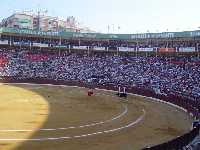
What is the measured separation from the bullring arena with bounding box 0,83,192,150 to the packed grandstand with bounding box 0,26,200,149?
841cm

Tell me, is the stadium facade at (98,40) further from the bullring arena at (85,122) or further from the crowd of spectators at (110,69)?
the bullring arena at (85,122)

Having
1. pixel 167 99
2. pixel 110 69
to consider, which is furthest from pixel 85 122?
pixel 110 69

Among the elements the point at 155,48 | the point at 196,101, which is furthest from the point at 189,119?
the point at 155,48

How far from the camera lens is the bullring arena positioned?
2827 centimetres

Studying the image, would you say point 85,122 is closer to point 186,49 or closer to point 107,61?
point 186,49

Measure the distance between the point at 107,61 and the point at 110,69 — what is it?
16.9ft

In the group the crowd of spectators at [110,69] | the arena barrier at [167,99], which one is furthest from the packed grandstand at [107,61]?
the arena barrier at [167,99]

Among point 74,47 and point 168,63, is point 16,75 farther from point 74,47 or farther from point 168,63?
point 168,63

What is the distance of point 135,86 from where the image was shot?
6369 cm

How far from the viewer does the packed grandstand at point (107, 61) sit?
6353 centimetres

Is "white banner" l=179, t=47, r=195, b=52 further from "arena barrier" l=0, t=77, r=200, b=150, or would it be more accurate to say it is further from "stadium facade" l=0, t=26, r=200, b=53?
"arena barrier" l=0, t=77, r=200, b=150

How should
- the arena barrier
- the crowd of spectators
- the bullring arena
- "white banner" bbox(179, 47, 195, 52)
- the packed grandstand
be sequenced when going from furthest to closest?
"white banner" bbox(179, 47, 195, 52), the packed grandstand, the crowd of spectators, the bullring arena, the arena barrier

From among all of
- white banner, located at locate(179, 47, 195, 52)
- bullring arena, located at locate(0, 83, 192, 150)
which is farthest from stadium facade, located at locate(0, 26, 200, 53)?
bullring arena, located at locate(0, 83, 192, 150)

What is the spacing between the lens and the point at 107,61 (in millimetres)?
80625
